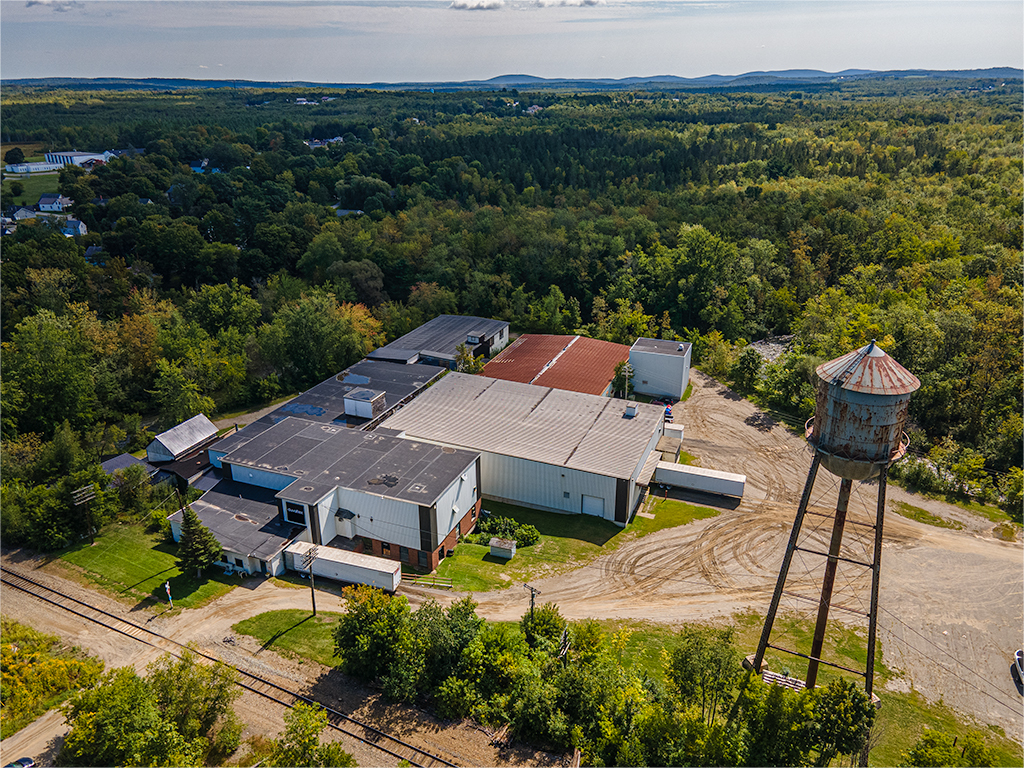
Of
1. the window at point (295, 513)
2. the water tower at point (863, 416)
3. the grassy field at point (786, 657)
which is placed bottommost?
the grassy field at point (786, 657)

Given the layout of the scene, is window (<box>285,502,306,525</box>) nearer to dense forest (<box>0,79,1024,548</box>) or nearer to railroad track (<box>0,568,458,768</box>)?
railroad track (<box>0,568,458,768</box>)

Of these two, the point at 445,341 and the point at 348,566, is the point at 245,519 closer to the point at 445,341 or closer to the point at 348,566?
the point at 348,566

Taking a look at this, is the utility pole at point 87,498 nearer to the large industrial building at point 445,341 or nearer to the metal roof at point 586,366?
the large industrial building at point 445,341

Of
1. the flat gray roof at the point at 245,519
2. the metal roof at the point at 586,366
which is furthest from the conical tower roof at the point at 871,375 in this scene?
the metal roof at the point at 586,366

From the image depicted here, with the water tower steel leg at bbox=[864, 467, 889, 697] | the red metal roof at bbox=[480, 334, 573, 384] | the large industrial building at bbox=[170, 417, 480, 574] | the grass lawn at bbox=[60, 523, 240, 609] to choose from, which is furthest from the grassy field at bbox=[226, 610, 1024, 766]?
the red metal roof at bbox=[480, 334, 573, 384]

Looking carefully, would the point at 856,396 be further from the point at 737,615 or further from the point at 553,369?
the point at 553,369

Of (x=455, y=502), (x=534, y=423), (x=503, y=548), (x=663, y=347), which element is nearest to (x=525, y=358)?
(x=663, y=347)

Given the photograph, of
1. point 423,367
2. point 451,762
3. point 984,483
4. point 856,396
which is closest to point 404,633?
point 451,762
